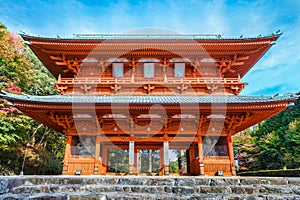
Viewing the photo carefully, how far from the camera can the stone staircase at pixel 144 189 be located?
4.04 meters

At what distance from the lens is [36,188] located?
4656mm

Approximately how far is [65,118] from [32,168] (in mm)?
10885

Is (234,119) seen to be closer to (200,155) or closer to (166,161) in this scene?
(200,155)

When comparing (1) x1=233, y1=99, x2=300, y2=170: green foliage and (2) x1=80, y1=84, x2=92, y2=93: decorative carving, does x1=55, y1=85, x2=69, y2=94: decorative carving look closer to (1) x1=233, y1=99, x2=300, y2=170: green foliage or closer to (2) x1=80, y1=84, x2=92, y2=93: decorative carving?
(2) x1=80, y1=84, x2=92, y2=93: decorative carving

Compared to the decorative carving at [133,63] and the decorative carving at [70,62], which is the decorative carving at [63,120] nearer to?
the decorative carving at [70,62]

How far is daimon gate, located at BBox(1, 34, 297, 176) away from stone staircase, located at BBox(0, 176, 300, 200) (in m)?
3.65

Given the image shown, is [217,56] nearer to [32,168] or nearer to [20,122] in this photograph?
[20,122]

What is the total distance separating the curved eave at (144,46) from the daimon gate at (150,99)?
0.05m

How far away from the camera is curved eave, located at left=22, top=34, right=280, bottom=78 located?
34.3 ft

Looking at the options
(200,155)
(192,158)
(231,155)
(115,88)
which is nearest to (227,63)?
(231,155)

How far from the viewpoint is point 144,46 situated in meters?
10.8

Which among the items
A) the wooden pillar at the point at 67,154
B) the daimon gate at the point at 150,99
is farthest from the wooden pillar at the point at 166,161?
the wooden pillar at the point at 67,154

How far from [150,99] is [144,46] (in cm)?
336

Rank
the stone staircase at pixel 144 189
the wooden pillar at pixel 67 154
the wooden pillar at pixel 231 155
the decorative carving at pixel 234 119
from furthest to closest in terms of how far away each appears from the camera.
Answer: the decorative carving at pixel 234 119, the wooden pillar at pixel 231 155, the wooden pillar at pixel 67 154, the stone staircase at pixel 144 189
